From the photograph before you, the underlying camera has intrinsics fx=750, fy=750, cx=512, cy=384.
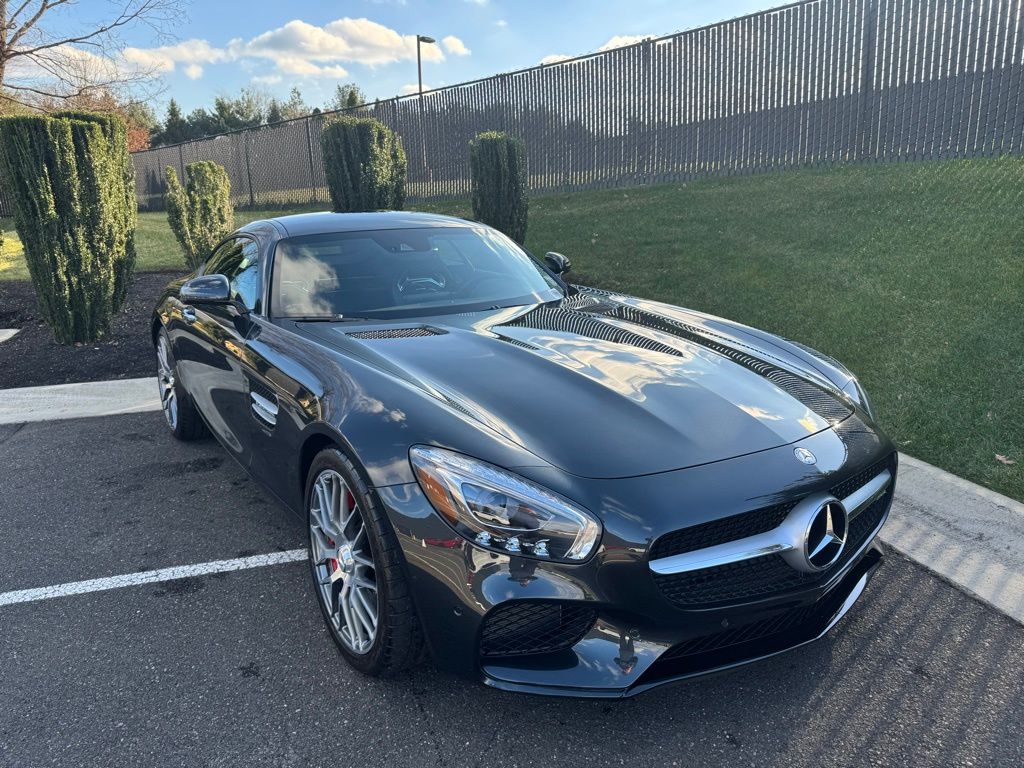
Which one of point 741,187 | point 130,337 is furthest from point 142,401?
point 741,187

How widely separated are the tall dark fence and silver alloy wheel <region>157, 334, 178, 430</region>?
9361 mm

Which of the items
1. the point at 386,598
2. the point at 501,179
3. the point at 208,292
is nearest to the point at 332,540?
the point at 386,598

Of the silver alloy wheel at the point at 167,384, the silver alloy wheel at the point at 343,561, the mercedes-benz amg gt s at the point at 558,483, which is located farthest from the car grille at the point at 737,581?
the silver alloy wheel at the point at 167,384

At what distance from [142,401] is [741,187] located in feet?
27.9

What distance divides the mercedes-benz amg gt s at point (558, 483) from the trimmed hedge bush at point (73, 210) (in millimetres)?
4983

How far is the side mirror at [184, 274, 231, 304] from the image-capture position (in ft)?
11.7

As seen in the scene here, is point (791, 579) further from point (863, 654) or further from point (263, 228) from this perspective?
point (263, 228)

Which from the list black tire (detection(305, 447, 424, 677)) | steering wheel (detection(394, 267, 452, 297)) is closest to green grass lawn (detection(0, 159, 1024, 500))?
steering wheel (detection(394, 267, 452, 297))

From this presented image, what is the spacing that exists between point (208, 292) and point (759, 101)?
33.5 feet

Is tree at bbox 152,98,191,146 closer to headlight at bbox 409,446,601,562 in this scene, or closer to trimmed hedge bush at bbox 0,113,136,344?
trimmed hedge bush at bbox 0,113,136,344

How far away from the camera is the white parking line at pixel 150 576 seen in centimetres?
310

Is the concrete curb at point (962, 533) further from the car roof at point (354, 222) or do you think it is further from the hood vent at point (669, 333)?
the car roof at point (354, 222)

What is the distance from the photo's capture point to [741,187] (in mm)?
10867

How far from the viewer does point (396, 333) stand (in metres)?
3.15
